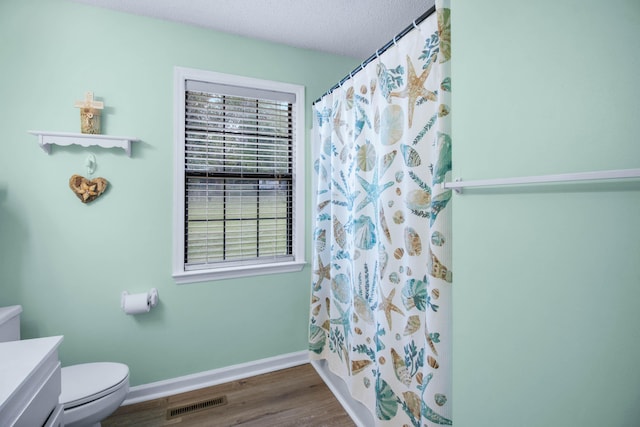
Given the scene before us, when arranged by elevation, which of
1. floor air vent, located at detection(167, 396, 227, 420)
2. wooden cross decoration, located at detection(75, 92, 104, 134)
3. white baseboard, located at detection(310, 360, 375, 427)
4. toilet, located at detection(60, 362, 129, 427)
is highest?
wooden cross decoration, located at detection(75, 92, 104, 134)

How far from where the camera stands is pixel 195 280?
2049 millimetres

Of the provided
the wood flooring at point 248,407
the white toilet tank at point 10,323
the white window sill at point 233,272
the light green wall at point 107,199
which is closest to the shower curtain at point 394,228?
the wood flooring at point 248,407

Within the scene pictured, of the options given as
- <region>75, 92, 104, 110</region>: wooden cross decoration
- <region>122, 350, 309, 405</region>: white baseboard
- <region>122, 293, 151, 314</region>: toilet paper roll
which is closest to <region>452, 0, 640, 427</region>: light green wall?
<region>122, 350, 309, 405</region>: white baseboard

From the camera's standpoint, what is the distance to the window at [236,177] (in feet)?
6.68

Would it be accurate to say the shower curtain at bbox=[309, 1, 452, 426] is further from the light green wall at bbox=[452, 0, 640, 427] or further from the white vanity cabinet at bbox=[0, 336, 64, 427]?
the white vanity cabinet at bbox=[0, 336, 64, 427]

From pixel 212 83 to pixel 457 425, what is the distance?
7.55 feet

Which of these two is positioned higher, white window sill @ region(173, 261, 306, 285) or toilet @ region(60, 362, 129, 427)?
white window sill @ region(173, 261, 306, 285)

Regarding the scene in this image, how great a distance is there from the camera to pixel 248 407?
72.7 inches

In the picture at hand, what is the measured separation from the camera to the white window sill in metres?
2.02

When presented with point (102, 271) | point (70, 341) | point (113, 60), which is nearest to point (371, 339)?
point (102, 271)

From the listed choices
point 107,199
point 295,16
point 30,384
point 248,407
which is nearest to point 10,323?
point 107,199

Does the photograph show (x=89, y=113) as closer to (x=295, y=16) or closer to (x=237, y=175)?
(x=237, y=175)

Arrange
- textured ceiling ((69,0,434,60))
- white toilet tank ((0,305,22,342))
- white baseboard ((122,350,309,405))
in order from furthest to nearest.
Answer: white baseboard ((122,350,309,405)) → textured ceiling ((69,0,434,60)) → white toilet tank ((0,305,22,342))

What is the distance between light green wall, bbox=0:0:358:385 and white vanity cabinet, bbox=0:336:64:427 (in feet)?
2.74
